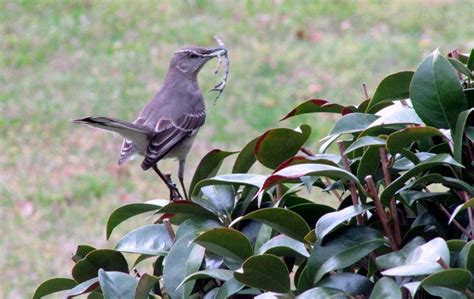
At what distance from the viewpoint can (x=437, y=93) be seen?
6.87 feet

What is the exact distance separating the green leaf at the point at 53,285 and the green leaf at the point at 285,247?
63 centimetres

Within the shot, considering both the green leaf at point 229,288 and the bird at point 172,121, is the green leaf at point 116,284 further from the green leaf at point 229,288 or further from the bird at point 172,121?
the bird at point 172,121

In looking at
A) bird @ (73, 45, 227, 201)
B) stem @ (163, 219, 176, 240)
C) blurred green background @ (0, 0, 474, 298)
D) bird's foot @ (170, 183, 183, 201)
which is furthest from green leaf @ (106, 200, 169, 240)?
blurred green background @ (0, 0, 474, 298)

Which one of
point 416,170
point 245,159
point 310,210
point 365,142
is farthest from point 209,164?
point 416,170

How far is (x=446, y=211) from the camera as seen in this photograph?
2090 mm

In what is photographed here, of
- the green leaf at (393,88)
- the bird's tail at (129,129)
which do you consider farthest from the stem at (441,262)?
the bird's tail at (129,129)

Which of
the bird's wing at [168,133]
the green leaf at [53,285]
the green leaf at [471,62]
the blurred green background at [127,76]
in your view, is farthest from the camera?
the blurred green background at [127,76]

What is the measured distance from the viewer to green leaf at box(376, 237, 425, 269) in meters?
1.86

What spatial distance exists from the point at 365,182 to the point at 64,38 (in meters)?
9.80

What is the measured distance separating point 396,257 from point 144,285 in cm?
59

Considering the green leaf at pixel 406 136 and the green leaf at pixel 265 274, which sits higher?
the green leaf at pixel 406 136

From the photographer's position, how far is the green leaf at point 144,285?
2.12 metres

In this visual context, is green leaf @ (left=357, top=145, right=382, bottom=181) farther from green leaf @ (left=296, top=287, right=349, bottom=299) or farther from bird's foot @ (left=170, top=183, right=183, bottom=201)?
bird's foot @ (left=170, top=183, right=183, bottom=201)

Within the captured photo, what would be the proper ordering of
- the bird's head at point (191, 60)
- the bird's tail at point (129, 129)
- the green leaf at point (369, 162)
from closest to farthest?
1. the green leaf at point (369, 162)
2. the bird's tail at point (129, 129)
3. the bird's head at point (191, 60)
